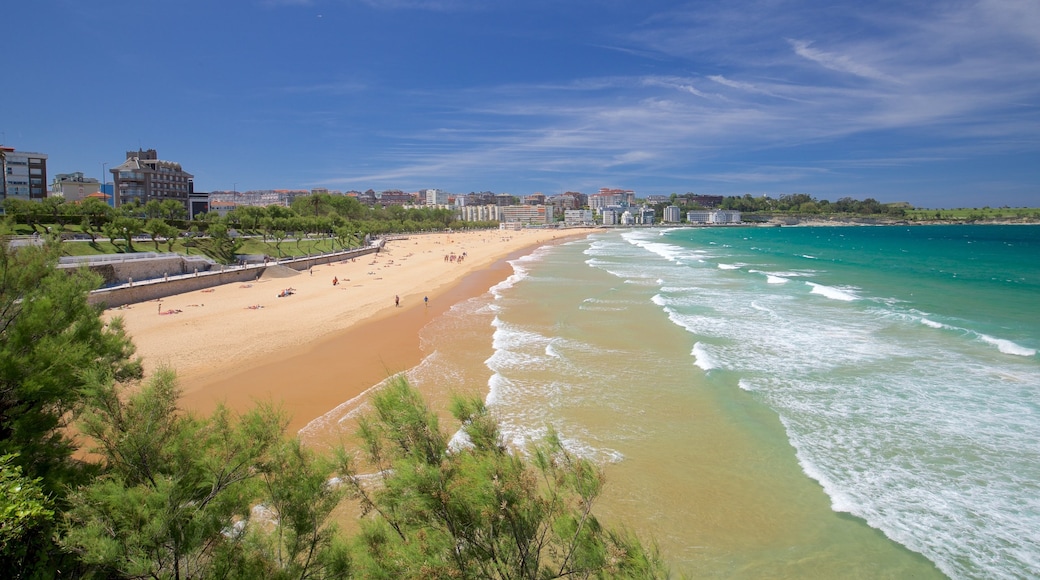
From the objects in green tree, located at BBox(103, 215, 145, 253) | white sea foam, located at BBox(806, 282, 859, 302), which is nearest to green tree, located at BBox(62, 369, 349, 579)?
white sea foam, located at BBox(806, 282, 859, 302)

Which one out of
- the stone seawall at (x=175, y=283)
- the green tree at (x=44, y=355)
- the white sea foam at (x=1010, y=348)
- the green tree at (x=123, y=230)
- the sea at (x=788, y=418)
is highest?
the green tree at (x=123, y=230)

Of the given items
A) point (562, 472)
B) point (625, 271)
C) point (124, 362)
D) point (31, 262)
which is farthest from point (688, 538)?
point (625, 271)

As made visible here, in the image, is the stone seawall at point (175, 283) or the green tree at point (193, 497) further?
the stone seawall at point (175, 283)

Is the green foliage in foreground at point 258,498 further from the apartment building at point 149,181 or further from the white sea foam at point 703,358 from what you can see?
the apartment building at point 149,181

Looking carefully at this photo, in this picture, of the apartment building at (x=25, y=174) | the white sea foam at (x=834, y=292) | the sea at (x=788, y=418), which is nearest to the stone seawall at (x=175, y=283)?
the sea at (x=788, y=418)

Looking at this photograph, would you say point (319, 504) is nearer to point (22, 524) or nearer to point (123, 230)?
point (22, 524)

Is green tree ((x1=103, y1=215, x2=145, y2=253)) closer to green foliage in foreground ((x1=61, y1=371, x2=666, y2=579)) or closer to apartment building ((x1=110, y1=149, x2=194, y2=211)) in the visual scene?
green foliage in foreground ((x1=61, y1=371, x2=666, y2=579))

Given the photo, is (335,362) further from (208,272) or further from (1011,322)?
(1011,322)
